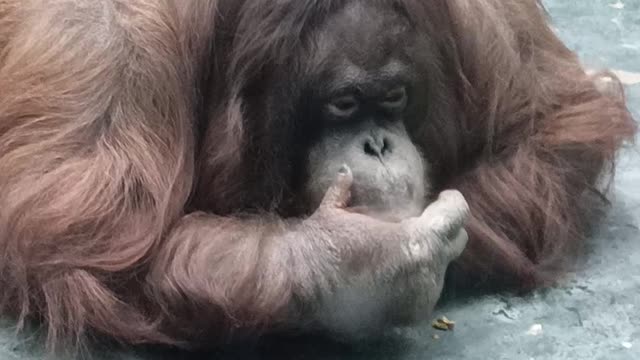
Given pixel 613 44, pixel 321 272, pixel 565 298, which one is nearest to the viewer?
pixel 321 272

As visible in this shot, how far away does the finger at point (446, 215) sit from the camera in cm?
172

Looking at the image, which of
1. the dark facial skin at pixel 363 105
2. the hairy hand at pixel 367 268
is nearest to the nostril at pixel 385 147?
the dark facial skin at pixel 363 105

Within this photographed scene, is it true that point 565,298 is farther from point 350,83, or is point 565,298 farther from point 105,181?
point 105,181

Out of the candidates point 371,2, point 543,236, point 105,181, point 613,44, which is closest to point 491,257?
point 543,236

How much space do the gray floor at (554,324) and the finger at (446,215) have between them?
0.16 m

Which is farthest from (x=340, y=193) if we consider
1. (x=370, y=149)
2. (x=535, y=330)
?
(x=535, y=330)

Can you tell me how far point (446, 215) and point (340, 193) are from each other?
0.14 meters

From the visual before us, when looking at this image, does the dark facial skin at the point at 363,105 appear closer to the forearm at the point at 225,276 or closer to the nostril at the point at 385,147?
the nostril at the point at 385,147

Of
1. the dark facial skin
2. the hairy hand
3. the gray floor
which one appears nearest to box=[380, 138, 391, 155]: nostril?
the dark facial skin

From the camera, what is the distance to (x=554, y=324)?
6.09ft

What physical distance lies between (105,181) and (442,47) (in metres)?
0.54

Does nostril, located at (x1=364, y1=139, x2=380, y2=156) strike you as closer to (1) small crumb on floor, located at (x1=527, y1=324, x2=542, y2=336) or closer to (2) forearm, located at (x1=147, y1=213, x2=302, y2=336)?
(2) forearm, located at (x1=147, y1=213, x2=302, y2=336)

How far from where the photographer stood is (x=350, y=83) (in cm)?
180

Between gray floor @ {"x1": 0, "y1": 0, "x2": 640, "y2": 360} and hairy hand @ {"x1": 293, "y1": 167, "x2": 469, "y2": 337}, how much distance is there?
87 millimetres
